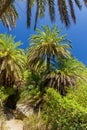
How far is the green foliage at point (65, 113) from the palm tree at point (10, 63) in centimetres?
646

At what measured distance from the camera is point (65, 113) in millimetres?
21078

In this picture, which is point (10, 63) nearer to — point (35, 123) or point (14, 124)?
point (14, 124)

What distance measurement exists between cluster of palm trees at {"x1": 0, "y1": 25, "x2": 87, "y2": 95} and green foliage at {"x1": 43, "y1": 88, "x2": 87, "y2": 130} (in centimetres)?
378

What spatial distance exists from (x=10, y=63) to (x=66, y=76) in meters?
5.00

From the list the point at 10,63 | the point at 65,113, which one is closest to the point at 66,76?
the point at 10,63

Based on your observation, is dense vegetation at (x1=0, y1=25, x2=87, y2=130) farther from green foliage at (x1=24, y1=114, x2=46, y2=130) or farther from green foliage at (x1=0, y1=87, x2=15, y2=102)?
green foliage at (x1=24, y1=114, x2=46, y2=130)

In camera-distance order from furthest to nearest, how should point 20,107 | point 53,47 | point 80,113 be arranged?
point 53,47 < point 20,107 < point 80,113

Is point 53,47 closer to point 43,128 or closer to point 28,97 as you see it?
point 28,97

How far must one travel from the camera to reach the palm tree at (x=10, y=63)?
94.0ft

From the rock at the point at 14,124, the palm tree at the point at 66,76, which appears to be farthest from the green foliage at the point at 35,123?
the palm tree at the point at 66,76

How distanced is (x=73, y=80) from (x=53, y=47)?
339cm

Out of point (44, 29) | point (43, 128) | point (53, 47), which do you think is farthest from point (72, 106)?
point (44, 29)

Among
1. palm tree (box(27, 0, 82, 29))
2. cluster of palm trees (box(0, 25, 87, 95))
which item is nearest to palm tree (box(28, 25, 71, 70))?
cluster of palm trees (box(0, 25, 87, 95))

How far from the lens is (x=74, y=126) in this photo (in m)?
20.3
